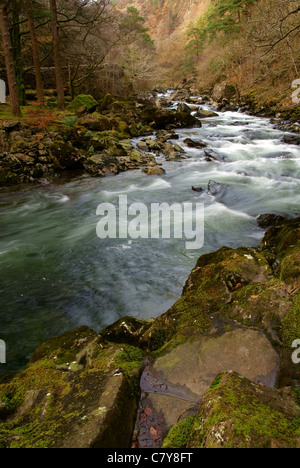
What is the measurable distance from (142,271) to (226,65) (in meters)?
31.4

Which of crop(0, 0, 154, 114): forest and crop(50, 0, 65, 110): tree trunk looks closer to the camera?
crop(0, 0, 154, 114): forest

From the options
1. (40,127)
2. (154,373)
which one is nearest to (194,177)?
(40,127)

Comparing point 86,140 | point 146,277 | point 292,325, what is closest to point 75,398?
point 292,325

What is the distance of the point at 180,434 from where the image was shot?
1.71m

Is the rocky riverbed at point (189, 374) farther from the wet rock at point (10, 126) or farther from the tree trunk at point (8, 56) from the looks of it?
the tree trunk at point (8, 56)

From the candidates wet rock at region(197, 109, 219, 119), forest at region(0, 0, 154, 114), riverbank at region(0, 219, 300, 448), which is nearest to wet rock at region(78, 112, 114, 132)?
forest at region(0, 0, 154, 114)

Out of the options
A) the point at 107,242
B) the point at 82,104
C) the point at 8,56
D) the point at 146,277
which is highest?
the point at 8,56

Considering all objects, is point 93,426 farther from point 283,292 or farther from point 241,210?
point 241,210

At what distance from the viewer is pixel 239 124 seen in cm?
1816

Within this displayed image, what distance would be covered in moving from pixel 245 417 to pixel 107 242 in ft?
17.6

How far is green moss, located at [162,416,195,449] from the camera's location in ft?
5.41

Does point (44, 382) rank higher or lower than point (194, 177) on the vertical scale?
lower

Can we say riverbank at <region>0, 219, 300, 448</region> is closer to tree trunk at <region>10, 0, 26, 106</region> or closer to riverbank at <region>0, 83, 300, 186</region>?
riverbank at <region>0, 83, 300, 186</region>

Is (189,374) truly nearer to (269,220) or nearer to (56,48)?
(269,220)
